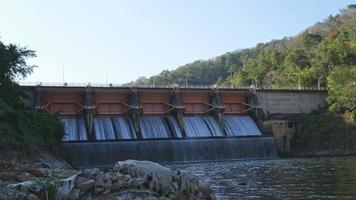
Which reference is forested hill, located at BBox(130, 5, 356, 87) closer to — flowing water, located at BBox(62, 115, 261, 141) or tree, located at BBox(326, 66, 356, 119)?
tree, located at BBox(326, 66, 356, 119)

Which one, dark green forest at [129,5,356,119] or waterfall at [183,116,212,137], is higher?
dark green forest at [129,5,356,119]

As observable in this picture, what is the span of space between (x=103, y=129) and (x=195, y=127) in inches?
379

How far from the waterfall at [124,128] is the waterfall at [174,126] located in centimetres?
420

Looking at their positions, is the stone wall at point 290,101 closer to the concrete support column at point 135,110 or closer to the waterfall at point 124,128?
the concrete support column at point 135,110

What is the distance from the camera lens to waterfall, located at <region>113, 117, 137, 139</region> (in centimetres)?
4434

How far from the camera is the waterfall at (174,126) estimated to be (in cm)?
4688

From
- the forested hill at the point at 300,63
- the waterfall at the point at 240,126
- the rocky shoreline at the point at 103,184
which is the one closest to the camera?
the rocky shoreline at the point at 103,184

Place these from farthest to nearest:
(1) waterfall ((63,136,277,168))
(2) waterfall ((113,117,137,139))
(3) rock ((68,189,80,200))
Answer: (2) waterfall ((113,117,137,139)) < (1) waterfall ((63,136,277,168)) < (3) rock ((68,189,80,200))

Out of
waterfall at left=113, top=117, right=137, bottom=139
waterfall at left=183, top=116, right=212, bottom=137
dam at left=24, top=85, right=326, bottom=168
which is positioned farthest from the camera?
waterfall at left=183, top=116, right=212, bottom=137

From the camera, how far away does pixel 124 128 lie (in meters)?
45.2

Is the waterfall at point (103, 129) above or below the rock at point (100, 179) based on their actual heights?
above

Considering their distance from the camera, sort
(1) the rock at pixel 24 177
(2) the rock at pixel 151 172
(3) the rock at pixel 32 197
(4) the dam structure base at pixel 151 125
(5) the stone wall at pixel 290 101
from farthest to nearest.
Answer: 1. (5) the stone wall at pixel 290 101
2. (4) the dam structure base at pixel 151 125
3. (2) the rock at pixel 151 172
4. (1) the rock at pixel 24 177
5. (3) the rock at pixel 32 197

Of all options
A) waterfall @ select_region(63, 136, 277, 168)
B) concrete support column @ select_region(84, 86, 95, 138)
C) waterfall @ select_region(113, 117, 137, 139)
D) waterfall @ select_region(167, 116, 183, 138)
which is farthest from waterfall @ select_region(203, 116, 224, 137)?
concrete support column @ select_region(84, 86, 95, 138)

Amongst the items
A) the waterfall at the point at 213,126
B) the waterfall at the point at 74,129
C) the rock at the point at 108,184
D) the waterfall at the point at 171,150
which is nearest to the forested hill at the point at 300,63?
the waterfall at the point at 213,126
